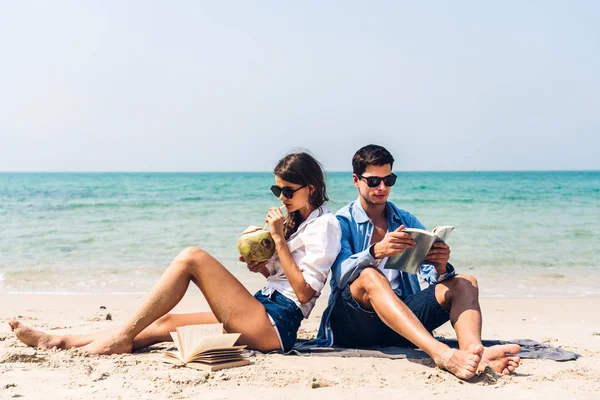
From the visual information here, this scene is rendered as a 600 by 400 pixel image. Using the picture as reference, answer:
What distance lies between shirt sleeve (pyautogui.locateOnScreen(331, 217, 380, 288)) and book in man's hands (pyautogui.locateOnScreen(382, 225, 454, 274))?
14 centimetres

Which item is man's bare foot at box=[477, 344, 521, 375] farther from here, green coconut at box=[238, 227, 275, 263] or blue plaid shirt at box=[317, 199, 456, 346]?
green coconut at box=[238, 227, 275, 263]

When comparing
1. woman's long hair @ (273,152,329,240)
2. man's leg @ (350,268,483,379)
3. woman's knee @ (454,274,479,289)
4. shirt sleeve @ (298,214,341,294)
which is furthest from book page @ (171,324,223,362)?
woman's knee @ (454,274,479,289)

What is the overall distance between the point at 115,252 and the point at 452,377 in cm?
907

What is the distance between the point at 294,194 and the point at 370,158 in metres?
0.63

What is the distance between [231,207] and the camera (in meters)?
23.7

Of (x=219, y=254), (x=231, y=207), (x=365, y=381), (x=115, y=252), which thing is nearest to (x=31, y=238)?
(x=115, y=252)

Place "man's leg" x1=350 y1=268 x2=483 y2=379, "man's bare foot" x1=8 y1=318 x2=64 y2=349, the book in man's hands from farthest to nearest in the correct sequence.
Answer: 1. "man's bare foot" x1=8 y1=318 x2=64 y2=349
2. the book in man's hands
3. "man's leg" x1=350 y1=268 x2=483 y2=379

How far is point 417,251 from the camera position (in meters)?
4.02

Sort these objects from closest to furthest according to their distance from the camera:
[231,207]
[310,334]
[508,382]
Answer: [508,382] → [310,334] → [231,207]

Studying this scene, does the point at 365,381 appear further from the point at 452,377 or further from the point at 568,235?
the point at 568,235

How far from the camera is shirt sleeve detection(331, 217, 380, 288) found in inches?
163

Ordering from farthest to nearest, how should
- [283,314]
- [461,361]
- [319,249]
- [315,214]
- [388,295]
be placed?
[315,214]
[283,314]
[319,249]
[388,295]
[461,361]

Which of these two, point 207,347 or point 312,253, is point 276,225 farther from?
point 207,347

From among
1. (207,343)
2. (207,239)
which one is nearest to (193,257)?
(207,343)
